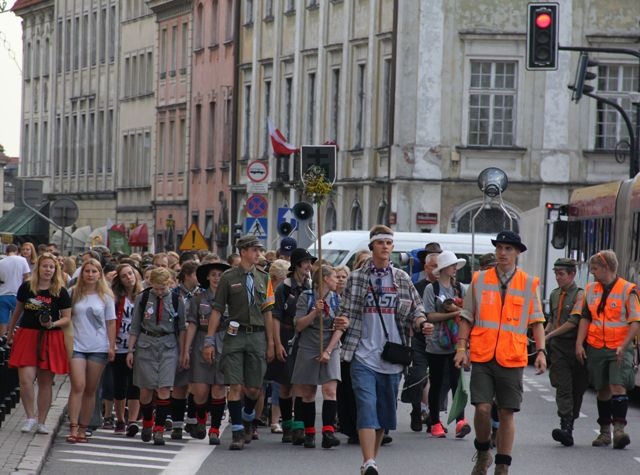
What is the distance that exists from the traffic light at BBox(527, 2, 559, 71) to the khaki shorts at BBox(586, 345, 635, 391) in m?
10.2

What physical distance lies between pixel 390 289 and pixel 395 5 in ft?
113

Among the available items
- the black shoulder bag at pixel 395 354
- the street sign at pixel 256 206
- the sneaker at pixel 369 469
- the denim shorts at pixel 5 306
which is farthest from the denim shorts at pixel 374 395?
the street sign at pixel 256 206

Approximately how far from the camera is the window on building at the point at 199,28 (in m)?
71.1

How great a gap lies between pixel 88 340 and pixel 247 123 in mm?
46063

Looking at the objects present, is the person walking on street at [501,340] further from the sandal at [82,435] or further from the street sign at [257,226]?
the street sign at [257,226]

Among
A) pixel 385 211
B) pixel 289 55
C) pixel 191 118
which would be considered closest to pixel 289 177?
pixel 289 55

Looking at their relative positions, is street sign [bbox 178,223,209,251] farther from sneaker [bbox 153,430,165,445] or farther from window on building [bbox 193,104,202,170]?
window on building [bbox 193,104,202,170]

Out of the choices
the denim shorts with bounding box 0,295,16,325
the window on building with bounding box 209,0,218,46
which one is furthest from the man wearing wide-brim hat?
the window on building with bounding box 209,0,218,46

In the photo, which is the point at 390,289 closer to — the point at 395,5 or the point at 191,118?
the point at 395,5

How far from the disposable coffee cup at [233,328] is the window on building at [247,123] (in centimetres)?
4574

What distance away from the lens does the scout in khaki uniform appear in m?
17.7

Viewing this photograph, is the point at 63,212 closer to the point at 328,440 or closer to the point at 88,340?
the point at 88,340

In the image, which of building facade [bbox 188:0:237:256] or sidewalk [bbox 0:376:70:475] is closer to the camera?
sidewalk [bbox 0:376:70:475]

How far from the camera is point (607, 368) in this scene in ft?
61.0
